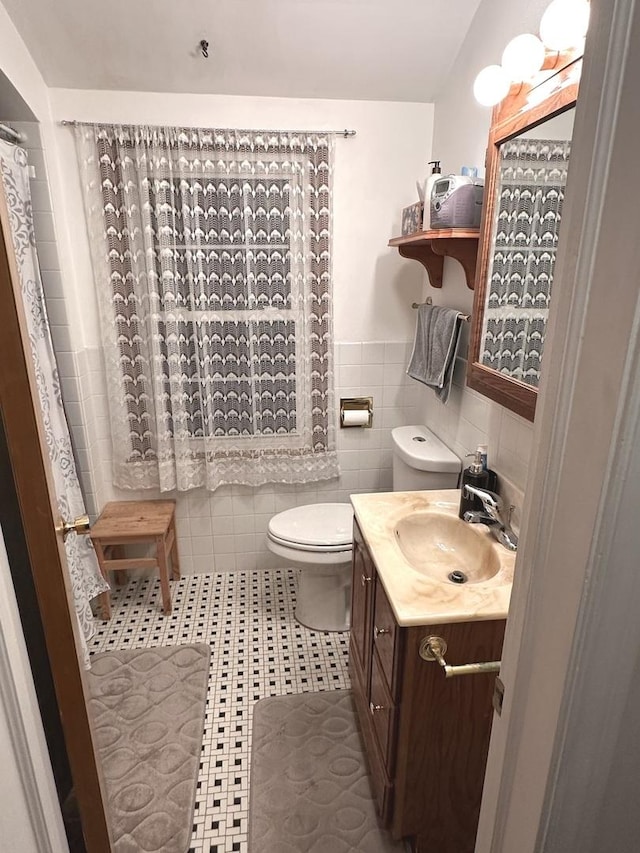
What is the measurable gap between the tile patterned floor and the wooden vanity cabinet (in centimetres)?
51

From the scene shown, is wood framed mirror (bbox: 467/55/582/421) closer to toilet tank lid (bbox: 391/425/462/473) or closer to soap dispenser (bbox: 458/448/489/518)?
soap dispenser (bbox: 458/448/489/518)

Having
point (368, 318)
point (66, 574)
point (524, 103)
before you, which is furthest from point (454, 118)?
point (66, 574)

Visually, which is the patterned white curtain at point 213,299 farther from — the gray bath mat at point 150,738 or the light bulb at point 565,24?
the light bulb at point 565,24

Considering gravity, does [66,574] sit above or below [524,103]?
below

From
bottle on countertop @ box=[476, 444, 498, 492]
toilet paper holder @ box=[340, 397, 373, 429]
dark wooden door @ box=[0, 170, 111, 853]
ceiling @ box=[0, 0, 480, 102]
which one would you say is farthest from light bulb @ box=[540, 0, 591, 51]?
toilet paper holder @ box=[340, 397, 373, 429]

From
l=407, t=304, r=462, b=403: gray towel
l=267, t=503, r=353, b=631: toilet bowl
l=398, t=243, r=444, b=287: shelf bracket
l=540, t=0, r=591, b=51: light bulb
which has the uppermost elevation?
l=540, t=0, r=591, b=51: light bulb

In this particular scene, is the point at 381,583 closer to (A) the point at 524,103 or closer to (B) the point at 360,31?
(A) the point at 524,103

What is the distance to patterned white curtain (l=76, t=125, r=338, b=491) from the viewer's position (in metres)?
2.02

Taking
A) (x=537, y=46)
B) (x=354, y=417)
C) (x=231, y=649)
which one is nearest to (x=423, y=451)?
(x=354, y=417)

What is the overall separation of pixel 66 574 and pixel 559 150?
4.86ft

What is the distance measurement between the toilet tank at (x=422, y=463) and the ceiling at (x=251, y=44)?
1458 millimetres

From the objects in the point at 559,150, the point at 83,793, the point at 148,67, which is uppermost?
the point at 148,67

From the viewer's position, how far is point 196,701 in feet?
6.10

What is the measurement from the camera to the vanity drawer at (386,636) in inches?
46.4
